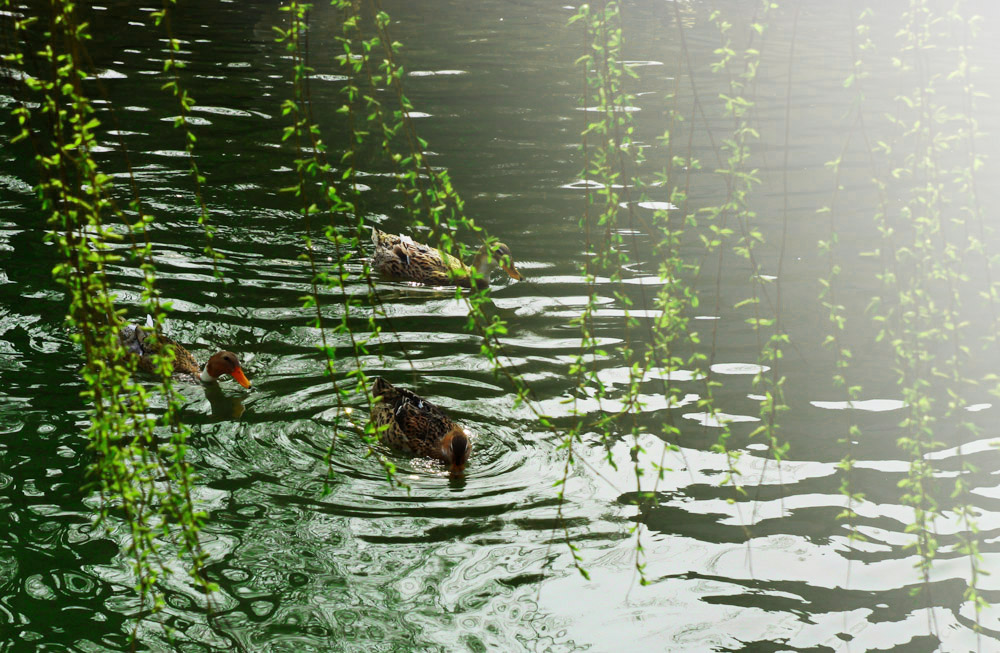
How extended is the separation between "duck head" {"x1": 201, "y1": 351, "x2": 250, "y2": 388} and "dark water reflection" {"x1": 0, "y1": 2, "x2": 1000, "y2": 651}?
0.43 ft

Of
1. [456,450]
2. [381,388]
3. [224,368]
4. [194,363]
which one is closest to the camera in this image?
[456,450]

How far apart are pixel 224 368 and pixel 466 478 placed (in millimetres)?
1944

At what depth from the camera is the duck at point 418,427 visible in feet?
21.0

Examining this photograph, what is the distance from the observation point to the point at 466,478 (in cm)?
636

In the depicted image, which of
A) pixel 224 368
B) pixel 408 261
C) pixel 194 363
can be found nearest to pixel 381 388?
pixel 224 368

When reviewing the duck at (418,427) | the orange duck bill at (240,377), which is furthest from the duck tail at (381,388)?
the orange duck bill at (240,377)

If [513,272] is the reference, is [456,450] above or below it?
below

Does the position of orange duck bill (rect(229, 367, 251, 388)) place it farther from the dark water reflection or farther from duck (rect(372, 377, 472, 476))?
duck (rect(372, 377, 472, 476))

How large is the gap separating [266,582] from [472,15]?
15501mm

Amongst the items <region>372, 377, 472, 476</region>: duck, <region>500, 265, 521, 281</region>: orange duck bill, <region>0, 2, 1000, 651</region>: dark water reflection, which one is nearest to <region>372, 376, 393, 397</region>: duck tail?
<region>372, 377, 472, 476</region>: duck

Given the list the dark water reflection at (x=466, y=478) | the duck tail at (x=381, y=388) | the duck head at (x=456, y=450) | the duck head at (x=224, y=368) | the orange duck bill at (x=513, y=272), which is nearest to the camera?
the dark water reflection at (x=466, y=478)

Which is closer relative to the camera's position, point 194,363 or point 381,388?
point 381,388

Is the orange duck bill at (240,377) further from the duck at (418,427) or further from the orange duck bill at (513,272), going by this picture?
the orange duck bill at (513,272)

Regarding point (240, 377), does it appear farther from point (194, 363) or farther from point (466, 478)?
point (466, 478)
